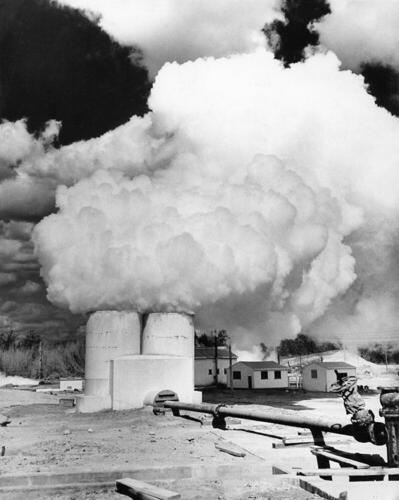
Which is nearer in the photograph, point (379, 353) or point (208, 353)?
point (208, 353)

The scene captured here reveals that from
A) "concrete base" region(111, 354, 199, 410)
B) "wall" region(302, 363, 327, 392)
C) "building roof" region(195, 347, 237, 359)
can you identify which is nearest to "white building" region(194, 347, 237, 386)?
"building roof" region(195, 347, 237, 359)

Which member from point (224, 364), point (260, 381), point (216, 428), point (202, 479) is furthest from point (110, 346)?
point (224, 364)

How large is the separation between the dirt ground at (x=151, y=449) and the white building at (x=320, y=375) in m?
27.7

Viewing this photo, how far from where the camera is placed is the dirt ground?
7.36 m

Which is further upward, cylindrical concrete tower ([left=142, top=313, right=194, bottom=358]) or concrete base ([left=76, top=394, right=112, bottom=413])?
cylindrical concrete tower ([left=142, top=313, right=194, bottom=358])

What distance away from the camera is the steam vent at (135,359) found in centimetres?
2039

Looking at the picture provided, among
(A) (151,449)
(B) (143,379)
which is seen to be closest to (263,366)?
(B) (143,379)

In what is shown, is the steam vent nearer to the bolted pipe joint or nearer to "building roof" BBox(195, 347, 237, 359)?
the bolted pipe joint

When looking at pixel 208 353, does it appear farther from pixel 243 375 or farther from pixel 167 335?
pixel 167 335

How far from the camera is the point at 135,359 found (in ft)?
67.5

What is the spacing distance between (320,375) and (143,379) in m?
27.1

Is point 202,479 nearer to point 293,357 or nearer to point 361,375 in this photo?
point 361,375

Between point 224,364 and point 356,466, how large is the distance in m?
43.9

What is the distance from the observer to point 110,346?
72.6ft
